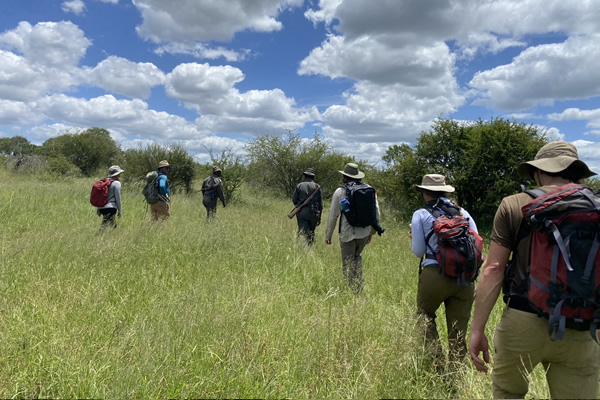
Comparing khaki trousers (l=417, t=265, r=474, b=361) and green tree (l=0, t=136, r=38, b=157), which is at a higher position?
green tree (l=0, t=136, r=38, b=157)

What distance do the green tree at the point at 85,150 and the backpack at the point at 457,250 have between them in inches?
1145

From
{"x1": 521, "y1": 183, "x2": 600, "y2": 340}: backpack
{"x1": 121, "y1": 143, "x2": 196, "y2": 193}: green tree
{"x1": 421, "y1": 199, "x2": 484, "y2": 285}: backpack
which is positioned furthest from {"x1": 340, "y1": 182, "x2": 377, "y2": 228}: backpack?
{"x1": 121, "y1": 143, "x2": 196, "y2": 193}: green tree

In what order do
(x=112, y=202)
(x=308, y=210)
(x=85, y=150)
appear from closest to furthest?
(x=112, y=202) < (x=308, y=210) < (x=85, y=150)

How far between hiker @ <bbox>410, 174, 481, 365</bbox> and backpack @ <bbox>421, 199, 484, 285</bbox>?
25 mm

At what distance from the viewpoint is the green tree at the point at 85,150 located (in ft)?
→ 90.8

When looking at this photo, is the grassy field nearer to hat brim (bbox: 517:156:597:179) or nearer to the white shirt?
the white shirt

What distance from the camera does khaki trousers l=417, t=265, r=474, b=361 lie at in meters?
2.79

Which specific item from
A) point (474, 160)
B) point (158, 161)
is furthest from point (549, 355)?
point (158, 161)

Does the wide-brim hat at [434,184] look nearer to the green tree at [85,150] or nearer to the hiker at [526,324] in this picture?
the hiker at [526,324]

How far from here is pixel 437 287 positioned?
2.79 m

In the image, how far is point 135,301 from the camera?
372cm

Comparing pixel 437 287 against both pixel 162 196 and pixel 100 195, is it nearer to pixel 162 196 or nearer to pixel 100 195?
pixel 100 195

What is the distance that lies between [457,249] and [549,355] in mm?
1035

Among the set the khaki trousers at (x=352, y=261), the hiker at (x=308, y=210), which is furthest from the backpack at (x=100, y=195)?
the khaki trousers at (x=352, y=261)
